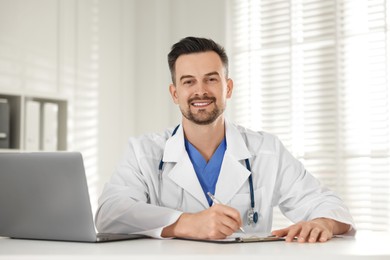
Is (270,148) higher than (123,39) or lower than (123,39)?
lower

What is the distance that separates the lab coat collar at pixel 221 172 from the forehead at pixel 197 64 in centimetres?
28

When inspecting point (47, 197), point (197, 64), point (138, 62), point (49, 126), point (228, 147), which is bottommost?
point (47, 197)

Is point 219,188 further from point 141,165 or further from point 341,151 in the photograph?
point 341,151

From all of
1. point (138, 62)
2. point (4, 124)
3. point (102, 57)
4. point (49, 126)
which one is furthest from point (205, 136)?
point (138, 62)

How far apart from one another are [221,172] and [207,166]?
9 cm

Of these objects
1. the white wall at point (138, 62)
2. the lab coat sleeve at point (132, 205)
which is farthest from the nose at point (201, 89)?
the white wall at point (138, 62)

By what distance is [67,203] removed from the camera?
170 centimetres

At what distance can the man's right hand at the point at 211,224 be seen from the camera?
176cm

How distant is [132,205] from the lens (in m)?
2.08

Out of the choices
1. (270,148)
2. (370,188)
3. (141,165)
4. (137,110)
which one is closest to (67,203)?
(141,165)

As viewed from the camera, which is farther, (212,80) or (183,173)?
(212,80)

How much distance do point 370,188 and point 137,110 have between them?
2.00 metres

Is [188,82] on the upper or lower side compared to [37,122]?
upper

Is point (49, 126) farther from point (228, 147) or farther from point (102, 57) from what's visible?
point (228, 147)
